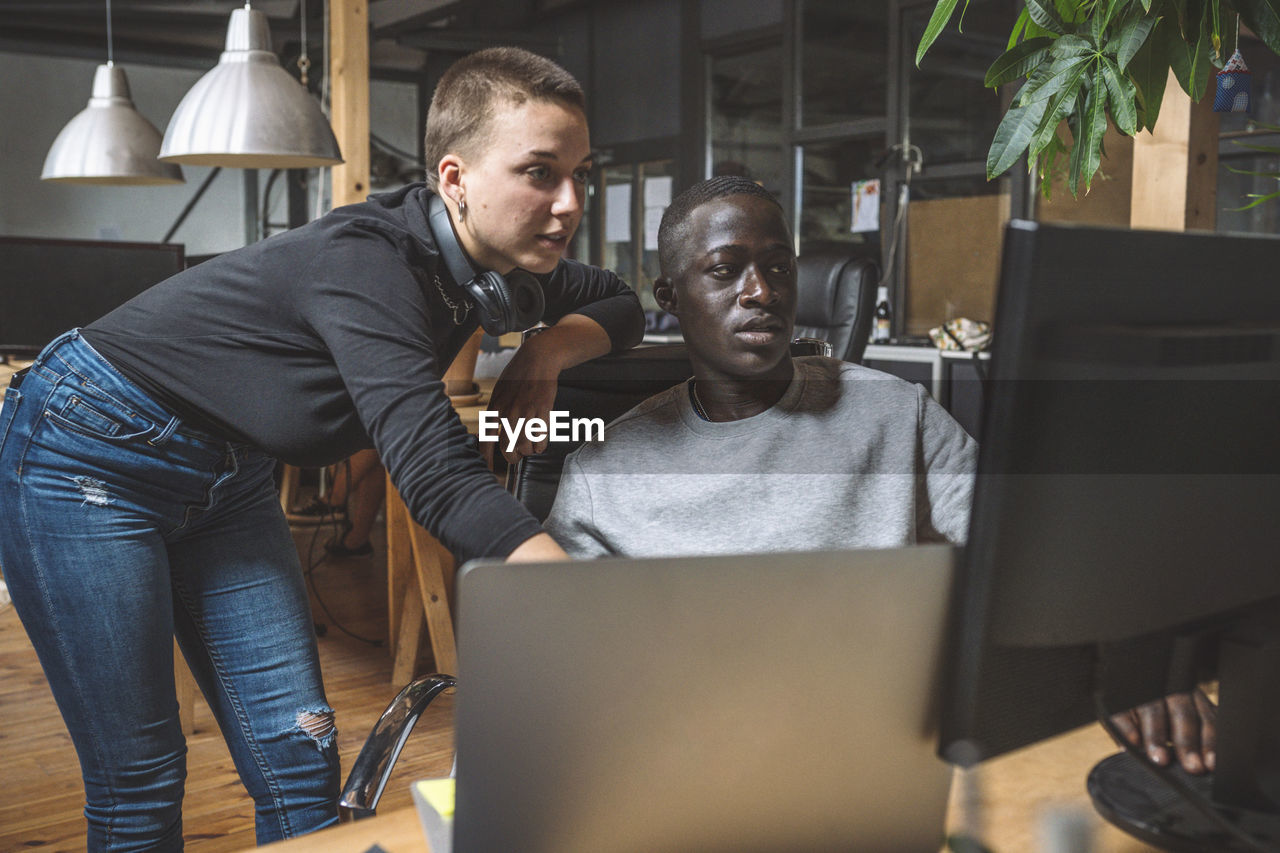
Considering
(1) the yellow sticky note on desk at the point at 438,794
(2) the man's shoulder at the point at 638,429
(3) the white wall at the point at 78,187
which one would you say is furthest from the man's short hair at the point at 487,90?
(3) the white wall at the point at 78,187

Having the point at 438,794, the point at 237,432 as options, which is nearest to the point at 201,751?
the point at 237,432

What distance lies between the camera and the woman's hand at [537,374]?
49.8 inches

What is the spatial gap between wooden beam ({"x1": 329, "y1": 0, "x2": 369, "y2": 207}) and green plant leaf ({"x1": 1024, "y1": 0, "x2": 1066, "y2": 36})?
101 inches

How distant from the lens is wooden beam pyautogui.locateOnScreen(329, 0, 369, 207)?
344 cm

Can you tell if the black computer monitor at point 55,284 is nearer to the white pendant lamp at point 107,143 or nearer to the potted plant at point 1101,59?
the white pendant lamp at point 107,143

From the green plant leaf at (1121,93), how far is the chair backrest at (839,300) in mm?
1918

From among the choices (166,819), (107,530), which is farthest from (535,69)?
(166,819)

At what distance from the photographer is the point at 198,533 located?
1.37 m

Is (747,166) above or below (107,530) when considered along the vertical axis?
above

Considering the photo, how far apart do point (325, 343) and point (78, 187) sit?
26.8 ft

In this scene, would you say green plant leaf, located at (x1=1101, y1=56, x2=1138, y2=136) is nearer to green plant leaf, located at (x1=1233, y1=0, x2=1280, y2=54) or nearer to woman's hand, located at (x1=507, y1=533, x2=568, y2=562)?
green plant leaf, located at (x1=1233, y1=0, x2=1280, y2=54)

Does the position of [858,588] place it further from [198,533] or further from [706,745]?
[198,533]

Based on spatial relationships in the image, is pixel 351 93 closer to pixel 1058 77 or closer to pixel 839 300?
pixel 839 300

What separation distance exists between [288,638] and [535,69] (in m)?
0.75
